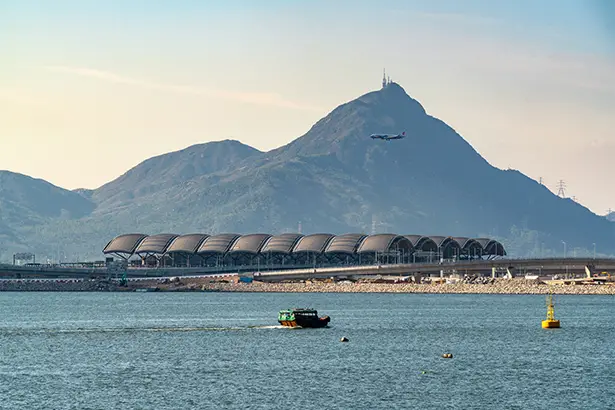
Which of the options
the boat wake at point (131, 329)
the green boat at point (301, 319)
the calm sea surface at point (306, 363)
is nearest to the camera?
the calm sea surface at point (306, 363)

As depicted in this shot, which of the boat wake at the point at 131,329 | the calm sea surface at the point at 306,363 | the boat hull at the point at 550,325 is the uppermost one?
the boat hull at the point at 550,325

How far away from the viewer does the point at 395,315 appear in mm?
154625

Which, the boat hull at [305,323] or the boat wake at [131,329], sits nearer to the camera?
the boat wake at [131,329]

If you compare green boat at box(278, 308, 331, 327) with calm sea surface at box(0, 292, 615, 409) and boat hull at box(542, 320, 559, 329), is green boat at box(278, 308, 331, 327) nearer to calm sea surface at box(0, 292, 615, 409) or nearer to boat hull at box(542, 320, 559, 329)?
calm sea surface at box(0, 292, 615, 409)

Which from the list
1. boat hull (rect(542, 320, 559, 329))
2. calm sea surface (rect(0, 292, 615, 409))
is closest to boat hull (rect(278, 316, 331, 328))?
calm sea surface (rect(0, 292, 615, 409))

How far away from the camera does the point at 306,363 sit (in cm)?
9244

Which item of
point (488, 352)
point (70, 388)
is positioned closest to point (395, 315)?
point (488, 352)

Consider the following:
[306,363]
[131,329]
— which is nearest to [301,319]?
[131,329]

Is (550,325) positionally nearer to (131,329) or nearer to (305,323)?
(305,323)

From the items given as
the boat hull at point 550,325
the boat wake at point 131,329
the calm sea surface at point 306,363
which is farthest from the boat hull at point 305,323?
the boat hull at point 550,325

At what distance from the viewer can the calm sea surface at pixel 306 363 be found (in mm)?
74375

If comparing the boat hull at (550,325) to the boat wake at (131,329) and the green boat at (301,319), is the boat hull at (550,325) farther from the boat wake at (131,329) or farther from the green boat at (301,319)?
the boat wake at (131,329)

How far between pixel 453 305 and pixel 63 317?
6053 centimetres

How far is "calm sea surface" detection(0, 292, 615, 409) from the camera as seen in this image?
2928 inches
